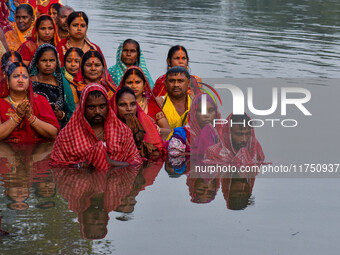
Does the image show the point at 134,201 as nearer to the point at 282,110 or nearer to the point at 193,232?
the point at 193,232

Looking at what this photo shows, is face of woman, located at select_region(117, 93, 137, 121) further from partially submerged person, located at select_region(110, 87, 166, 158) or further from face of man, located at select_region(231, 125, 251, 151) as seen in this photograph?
face of man, located at select_region(231, 125, 251, 151)

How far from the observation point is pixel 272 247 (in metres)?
6.03

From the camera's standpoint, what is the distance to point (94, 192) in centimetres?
742

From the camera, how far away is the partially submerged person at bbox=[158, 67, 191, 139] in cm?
963

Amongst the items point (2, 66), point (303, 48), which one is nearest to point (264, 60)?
point (303, 48)

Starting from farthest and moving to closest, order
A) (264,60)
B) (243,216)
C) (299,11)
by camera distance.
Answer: (299,11) < (264,60) < (243,216)

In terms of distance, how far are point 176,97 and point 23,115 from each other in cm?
191

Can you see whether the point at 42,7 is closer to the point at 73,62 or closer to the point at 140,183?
the point at 73,62

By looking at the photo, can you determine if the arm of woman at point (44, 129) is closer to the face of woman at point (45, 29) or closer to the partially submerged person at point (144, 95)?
the partially submerged person at point (144, 95)

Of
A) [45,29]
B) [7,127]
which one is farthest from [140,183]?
[45,29]

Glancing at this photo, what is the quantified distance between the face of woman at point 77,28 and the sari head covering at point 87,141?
3.33 meters

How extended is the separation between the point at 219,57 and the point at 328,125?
661cm

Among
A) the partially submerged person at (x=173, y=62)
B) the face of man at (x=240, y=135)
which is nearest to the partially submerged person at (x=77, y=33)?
the partially submerged person at (x=173, y=62)

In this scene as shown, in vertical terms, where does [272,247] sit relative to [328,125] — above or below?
below
